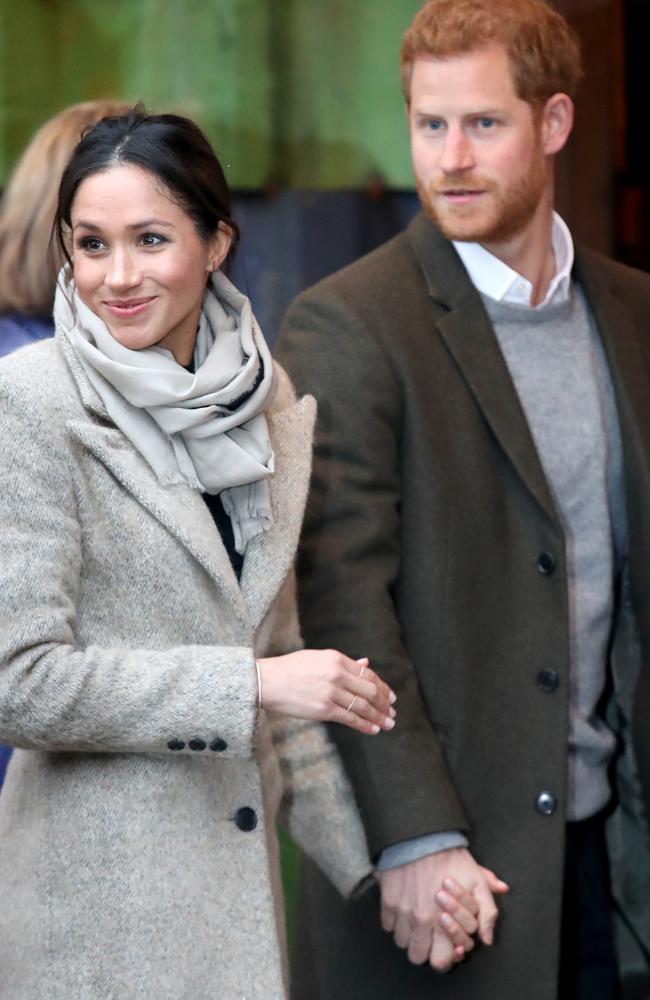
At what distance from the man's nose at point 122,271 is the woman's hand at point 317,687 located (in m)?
0.53

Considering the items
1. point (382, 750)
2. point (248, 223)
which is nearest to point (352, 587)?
point (382, 750)

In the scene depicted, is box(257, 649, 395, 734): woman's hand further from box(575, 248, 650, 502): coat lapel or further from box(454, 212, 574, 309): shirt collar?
box(454, 212, 574, 309): shirt collar

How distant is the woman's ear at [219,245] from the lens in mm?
2443

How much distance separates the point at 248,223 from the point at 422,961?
2280 millimetres

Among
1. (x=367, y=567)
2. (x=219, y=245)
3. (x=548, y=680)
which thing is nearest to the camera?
(x=219, y=245)

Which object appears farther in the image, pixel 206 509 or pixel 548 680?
pixel 548 680

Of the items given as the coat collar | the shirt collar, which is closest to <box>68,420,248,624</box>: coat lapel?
the coat collar

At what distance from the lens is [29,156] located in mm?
3418

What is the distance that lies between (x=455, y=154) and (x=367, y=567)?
0.75 metres

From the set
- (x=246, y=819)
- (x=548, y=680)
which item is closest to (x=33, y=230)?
(x=548, y=680)

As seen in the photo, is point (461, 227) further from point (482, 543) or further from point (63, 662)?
point (63, 662)

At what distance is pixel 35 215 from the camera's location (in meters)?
3.33

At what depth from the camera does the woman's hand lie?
2.24 metres

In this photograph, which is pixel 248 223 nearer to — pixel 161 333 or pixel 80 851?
pixel 161 333
